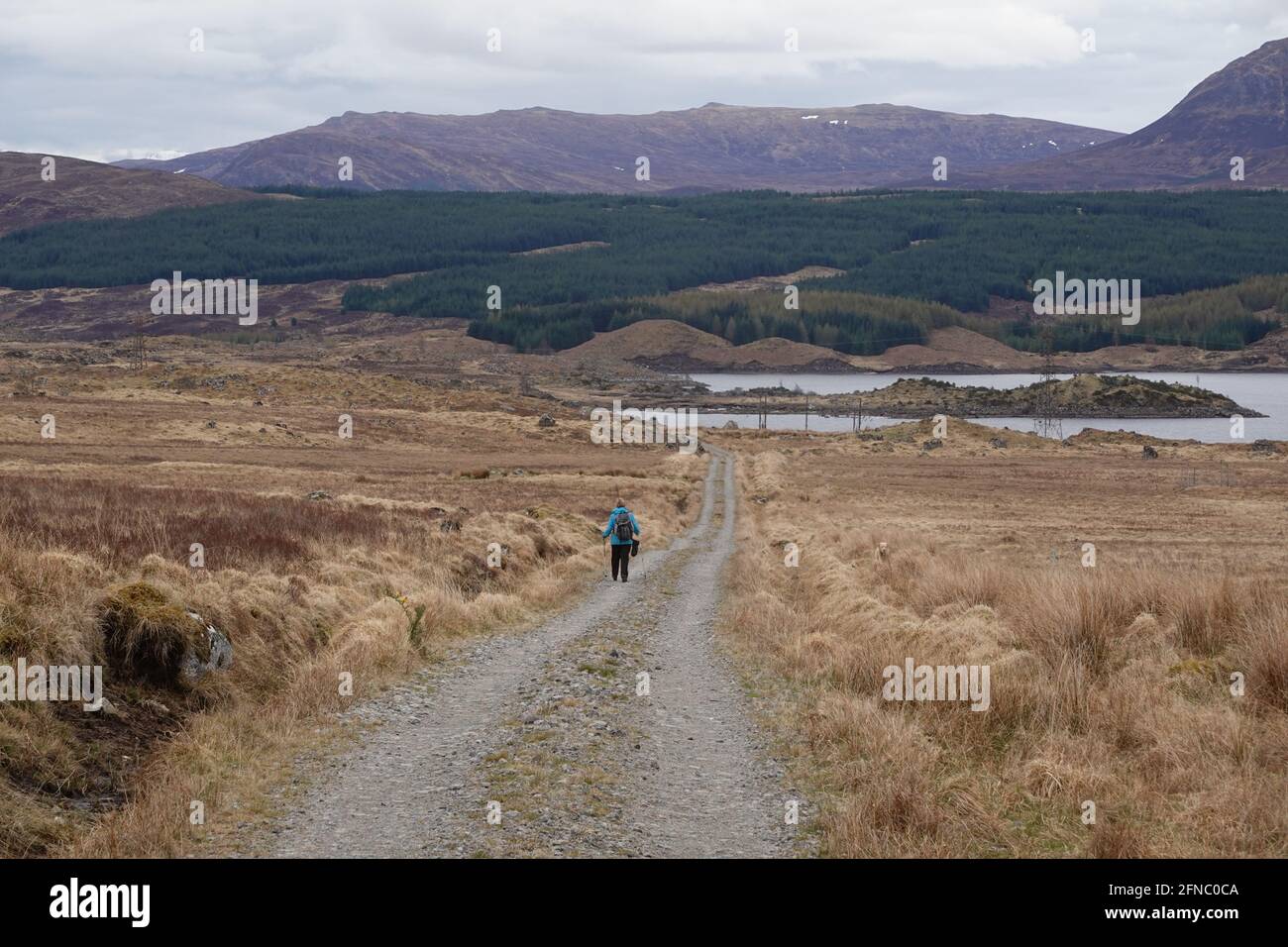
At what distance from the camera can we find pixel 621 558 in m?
25.0

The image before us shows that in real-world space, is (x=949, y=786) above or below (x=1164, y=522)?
above

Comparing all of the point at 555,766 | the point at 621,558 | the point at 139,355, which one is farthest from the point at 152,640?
the point at 139,355

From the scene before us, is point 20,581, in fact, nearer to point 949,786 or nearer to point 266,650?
point 266,650

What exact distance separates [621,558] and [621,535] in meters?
0.56

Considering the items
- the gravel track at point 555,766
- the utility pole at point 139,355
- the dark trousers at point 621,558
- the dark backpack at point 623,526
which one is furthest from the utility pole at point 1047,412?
the gravel track at point 555,766

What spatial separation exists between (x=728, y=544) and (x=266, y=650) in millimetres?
24031

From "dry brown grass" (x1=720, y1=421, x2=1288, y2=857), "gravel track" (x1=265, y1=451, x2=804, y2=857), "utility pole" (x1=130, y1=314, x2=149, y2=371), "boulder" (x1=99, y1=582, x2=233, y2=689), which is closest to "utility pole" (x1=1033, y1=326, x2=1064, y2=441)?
"utility pole" (x1=130, y1=314, x2=149, y2=371)

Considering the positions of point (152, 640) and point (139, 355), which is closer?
point (152, 640)

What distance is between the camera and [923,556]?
24.3 metres

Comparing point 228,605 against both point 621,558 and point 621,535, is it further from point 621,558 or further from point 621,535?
point 621,558

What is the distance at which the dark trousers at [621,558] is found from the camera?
977 inches
